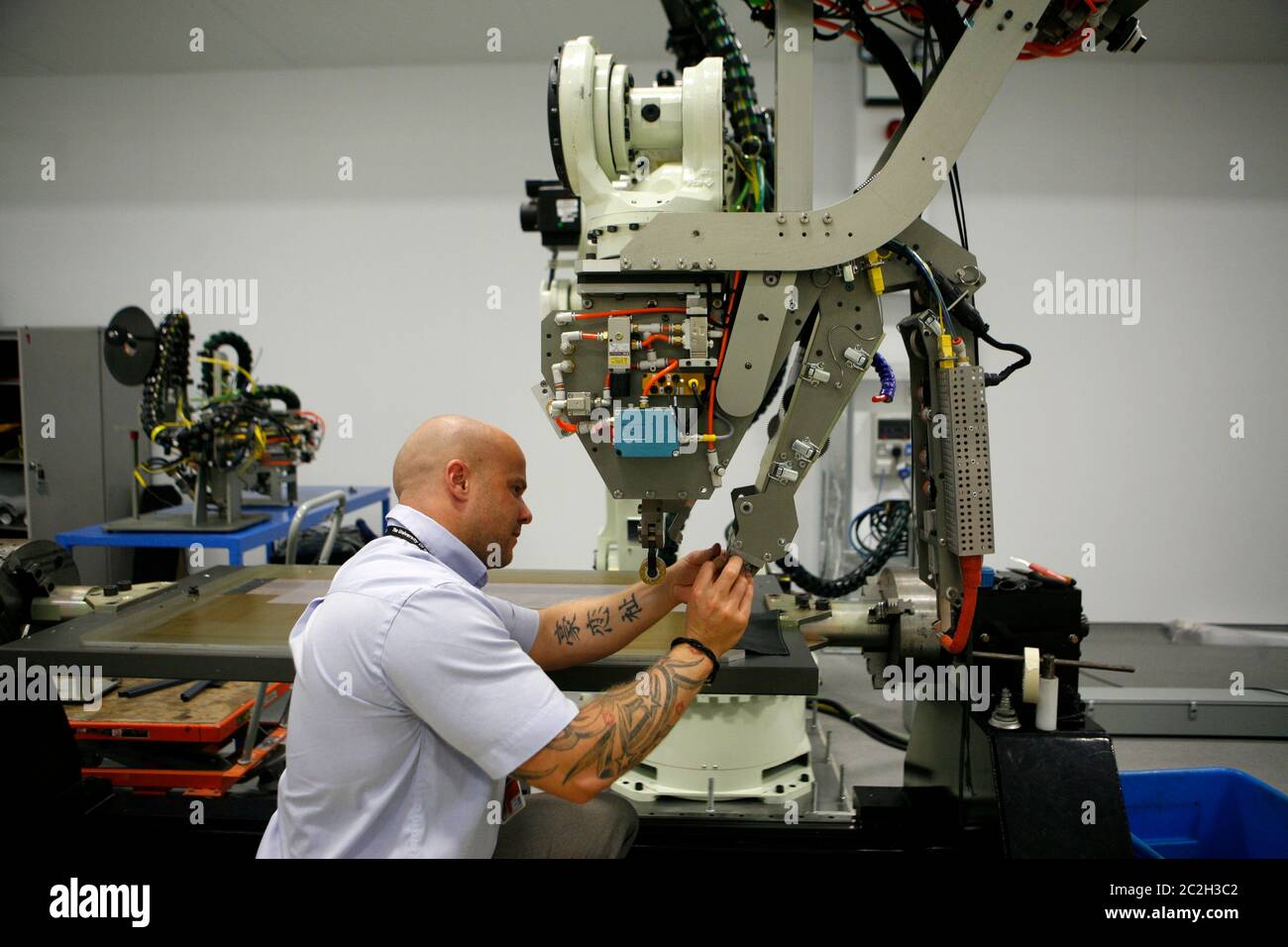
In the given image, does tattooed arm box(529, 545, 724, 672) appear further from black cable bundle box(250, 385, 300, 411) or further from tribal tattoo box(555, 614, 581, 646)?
black cable bundle box(250, 385, 300, 411)

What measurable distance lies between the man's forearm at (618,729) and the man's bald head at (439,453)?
0.55 metres

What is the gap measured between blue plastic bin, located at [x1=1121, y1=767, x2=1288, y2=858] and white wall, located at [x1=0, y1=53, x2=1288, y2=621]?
295 centimetres

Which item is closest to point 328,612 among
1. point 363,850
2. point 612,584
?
point 363,850

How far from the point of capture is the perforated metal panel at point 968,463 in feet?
4.92

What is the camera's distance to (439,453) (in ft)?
4.98

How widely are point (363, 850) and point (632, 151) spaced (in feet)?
4.92

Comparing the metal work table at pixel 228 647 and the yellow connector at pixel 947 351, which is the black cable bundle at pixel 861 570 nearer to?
the metal work table at pixel 228 647

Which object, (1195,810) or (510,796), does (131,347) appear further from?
(1195,810)

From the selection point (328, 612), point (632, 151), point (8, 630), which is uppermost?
point (632, 151)

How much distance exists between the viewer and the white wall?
16.0 ft

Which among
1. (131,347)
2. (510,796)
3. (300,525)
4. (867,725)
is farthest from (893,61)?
(131,347)

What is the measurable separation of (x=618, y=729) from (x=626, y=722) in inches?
0.9
